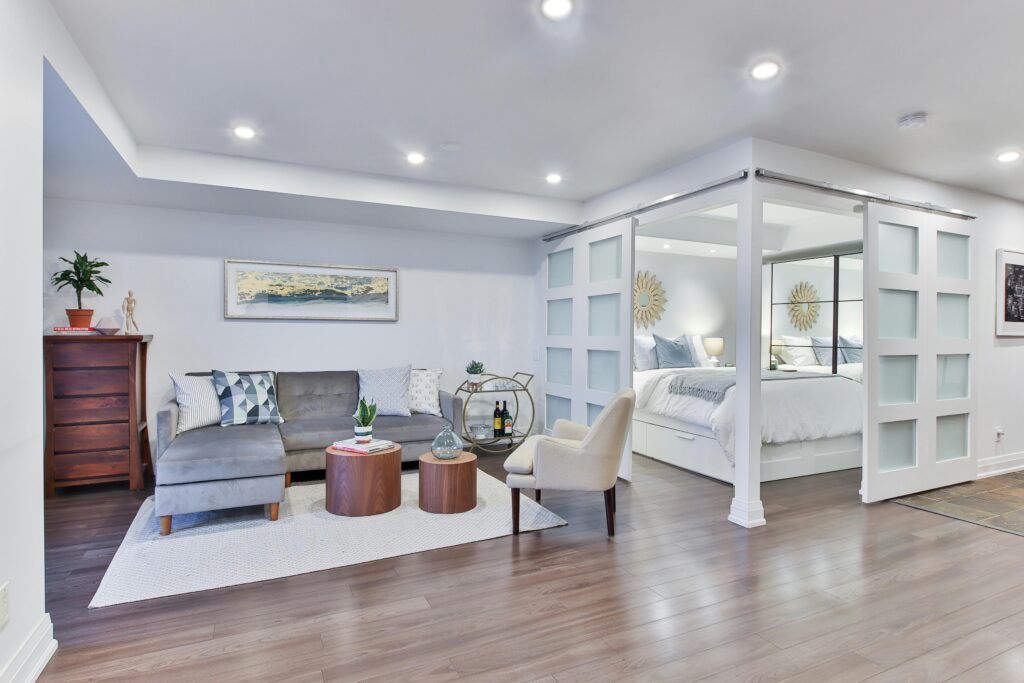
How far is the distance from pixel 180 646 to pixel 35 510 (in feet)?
2.39

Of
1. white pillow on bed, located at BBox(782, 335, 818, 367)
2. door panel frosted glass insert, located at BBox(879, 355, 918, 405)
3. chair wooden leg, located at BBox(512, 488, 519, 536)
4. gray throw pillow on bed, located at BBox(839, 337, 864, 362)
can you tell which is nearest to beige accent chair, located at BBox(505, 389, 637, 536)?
chair wooden leg, located at BBox(512, 488, 519, 536)

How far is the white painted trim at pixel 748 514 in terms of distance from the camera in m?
3.44

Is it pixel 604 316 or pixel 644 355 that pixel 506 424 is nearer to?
pixel 604 316

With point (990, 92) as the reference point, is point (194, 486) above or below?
below

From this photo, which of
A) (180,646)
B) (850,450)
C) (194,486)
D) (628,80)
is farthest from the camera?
(850,450)

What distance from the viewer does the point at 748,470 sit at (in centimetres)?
348

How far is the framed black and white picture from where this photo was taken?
4758 millimetres

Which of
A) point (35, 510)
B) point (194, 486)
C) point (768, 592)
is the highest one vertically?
point (35, 510)

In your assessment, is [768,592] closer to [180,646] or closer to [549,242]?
[180,646]

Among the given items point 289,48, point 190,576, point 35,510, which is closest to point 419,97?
point 289,48

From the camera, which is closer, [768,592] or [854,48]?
[854,48]

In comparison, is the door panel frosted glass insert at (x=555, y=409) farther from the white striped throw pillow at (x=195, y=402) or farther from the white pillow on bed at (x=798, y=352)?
the white pillow on bed at (x=798, y=352)

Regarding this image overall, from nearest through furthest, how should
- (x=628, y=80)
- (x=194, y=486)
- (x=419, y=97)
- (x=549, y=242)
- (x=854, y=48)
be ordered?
(x=854, y=48) → (x=628, y=80) → (x=419, y=97) → (x=194, y=486) → (x=549, y=242)

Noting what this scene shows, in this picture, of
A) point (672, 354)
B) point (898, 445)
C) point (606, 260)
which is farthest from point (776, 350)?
point (606, 260)
